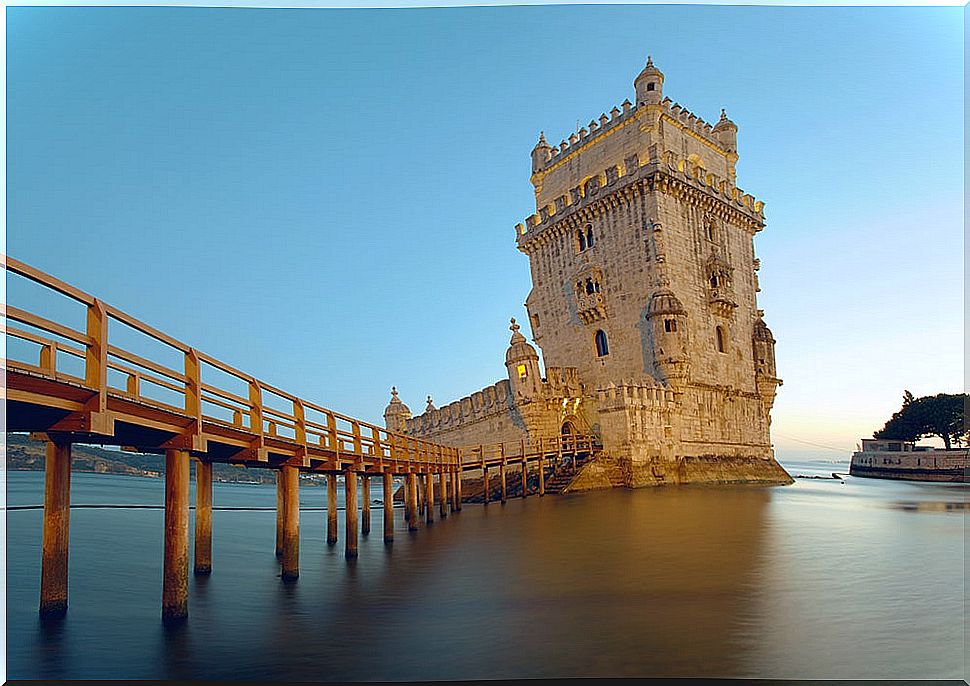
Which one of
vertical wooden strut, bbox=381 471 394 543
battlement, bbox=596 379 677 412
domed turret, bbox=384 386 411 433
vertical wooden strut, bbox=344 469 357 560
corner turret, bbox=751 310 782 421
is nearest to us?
vertical wooden strut, bbox=344 469 357 560

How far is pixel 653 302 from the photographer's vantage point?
98.1 ft

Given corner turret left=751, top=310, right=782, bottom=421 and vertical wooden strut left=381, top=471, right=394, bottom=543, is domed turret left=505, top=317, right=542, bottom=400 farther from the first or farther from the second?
vertical wooden strut left=381, top=471, right=394, bottom=543

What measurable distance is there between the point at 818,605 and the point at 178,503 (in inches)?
313

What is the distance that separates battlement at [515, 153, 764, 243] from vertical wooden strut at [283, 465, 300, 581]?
23.1 metres

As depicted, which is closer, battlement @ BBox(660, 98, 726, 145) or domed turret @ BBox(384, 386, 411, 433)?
battlement @ BBox(660, 98, 726, 145)

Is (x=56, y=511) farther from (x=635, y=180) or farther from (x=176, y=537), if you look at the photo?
(x=635, y=180)

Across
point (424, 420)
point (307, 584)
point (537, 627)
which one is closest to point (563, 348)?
point (424, 420)

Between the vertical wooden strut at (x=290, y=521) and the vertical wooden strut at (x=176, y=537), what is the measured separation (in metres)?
2.89

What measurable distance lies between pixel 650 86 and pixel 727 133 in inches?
296

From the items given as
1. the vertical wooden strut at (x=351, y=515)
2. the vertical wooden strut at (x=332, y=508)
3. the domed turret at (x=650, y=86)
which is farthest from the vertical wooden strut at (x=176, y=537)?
the domed turret at (x=650, y=86)

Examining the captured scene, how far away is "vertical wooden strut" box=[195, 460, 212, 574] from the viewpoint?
11.9 metres

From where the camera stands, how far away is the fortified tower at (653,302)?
96.9 feet

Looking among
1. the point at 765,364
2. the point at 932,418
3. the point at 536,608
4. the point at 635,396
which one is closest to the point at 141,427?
the point at 536,608

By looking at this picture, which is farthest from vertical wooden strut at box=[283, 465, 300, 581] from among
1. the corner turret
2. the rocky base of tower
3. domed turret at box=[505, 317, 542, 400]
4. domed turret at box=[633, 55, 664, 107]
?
the corner turret
